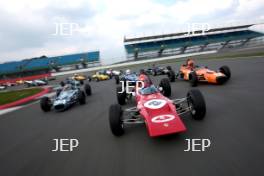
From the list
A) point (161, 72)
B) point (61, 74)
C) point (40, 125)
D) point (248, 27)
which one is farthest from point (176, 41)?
point (40, 125)

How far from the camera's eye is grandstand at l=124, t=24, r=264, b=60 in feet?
185

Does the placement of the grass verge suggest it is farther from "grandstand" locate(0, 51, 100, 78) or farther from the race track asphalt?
"grandstand" locate(0, 51, 100, 78)

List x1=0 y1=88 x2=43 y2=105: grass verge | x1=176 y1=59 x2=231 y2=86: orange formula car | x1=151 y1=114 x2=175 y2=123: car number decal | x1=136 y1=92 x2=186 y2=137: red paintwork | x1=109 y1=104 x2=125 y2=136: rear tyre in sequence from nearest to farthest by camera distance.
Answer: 1. x1=136 y1=92 x2=186 y2=137: red paintwork
2. x1=151 y1=114 x2=175 y2=123: car number decal
3. x1=109 y1=104 x2=125 y2=136: rear tyre
4. x1=176 y1=59 x2=231 y2=86: orange formula car
5. x1=0 y1=88 x2=43 y2=105: grass verge

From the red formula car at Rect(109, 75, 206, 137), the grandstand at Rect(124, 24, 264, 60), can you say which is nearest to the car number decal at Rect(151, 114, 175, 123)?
the red formula car at Rect(109, 75, 206, 137)

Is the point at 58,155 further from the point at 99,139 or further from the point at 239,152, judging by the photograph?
the point at 239,152

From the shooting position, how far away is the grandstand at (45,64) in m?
54.6

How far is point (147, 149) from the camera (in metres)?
3.99

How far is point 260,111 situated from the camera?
16.3 feet

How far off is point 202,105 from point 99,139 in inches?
96.6

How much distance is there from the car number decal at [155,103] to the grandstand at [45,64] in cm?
5015

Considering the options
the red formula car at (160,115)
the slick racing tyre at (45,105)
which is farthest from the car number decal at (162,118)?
the slick racing tyre at (45,105)

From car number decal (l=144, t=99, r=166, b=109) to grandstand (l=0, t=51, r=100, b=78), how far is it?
5015 cm

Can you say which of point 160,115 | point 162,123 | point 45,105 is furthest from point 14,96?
point 162,123

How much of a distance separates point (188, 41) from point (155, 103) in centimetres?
5669
